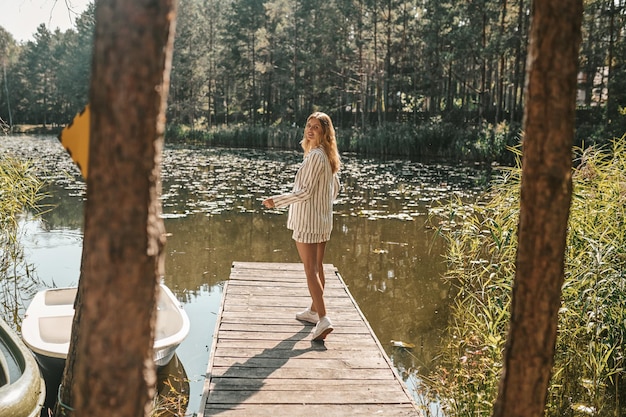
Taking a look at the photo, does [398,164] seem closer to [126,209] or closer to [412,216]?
[412,216]

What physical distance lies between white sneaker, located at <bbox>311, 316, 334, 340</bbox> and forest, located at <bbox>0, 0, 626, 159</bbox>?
1601cm

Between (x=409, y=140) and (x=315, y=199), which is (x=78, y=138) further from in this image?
(x=409, y=140)

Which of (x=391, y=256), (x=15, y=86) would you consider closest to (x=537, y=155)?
(x=391, y=256)

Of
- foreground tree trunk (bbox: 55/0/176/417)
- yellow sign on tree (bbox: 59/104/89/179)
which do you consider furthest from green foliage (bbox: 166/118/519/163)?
foreground tree trunk (bbox: 55/0/176/417)

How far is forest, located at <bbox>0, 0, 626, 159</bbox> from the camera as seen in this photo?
24125 millimetres

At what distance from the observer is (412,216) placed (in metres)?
11.4

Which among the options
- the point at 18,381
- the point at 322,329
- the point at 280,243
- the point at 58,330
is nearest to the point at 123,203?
the point at 18,381

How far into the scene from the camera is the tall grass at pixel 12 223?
6.55m

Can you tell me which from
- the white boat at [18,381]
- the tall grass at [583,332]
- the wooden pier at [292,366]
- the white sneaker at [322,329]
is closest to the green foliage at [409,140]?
the tall grass at [583,332]

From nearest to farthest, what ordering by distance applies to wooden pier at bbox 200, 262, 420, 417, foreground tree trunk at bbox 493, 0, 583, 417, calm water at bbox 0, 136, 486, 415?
foreground tree trunk at bbox 493, 0, 583, 417 → wooden pier at bbox 200, 262, 420, 417 → calm water at bbox 0, 136, 486, 415

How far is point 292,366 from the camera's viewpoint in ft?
13.1

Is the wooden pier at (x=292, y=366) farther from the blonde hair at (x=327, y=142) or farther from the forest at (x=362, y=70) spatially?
the forest at (x=362, y=70)

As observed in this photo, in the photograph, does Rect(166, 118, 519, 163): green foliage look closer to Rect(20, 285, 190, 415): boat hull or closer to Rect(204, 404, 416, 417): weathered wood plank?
Rect(20, 285, 190, 415): boat hull

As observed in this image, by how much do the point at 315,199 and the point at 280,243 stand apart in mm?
5298
